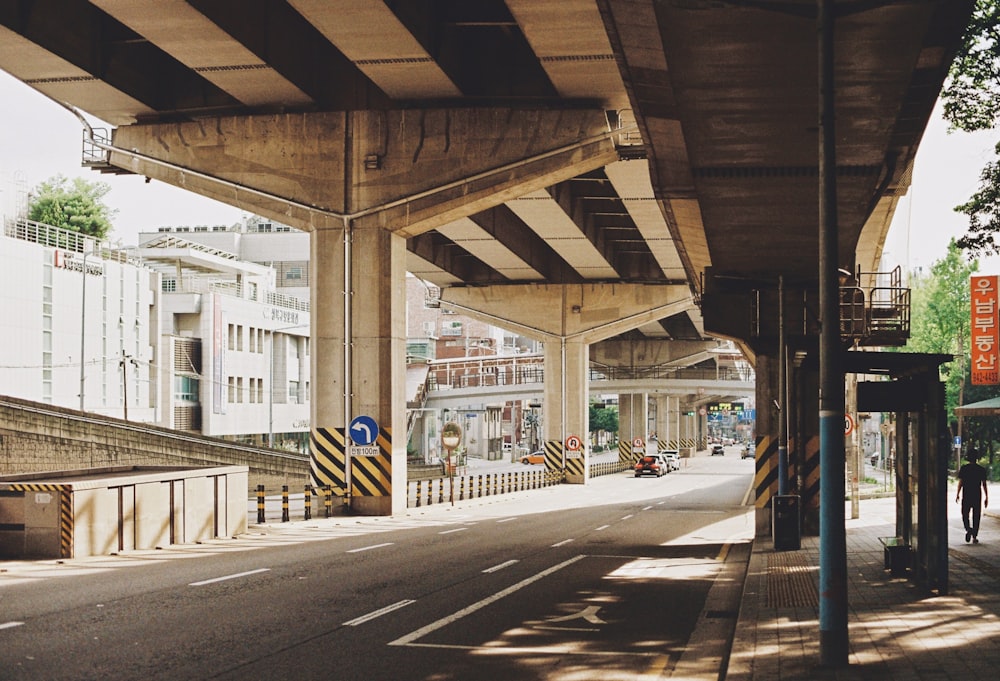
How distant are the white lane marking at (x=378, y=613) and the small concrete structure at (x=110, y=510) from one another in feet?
21.6

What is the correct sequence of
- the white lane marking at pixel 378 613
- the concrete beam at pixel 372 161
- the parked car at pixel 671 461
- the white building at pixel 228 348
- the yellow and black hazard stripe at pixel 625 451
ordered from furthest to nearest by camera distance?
1. the yellow and black hazard stripe at pixel 625 451
2. the parked car at pixel 671 461
3. the white building at pixel 228 348
4. the concrete beam at pixel 372 161
5. the white lane marking at pixel 378 613

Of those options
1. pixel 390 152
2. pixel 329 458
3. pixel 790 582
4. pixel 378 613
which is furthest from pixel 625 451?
pixel 378 613

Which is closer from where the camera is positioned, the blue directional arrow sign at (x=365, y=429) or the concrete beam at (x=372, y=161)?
the concrete beam at (x=372, y=161)

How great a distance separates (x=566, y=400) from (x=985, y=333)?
2185 centimetres

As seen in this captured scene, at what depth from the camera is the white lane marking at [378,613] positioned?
39.3 ft

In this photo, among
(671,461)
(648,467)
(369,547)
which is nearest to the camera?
(369,547)

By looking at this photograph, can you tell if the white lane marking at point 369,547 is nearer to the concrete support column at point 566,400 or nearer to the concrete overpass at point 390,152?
the concrete overpass at point 390,152

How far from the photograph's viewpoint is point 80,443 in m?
35.6

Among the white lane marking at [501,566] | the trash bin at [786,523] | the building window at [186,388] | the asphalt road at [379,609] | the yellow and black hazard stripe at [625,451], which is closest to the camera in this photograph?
the asphalt road at [379,609]

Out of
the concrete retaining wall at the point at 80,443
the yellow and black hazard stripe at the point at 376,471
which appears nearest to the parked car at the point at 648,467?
the concrete retaining wall at the point at 80,443

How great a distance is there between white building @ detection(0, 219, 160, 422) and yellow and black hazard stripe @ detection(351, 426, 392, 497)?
28746 millimetres

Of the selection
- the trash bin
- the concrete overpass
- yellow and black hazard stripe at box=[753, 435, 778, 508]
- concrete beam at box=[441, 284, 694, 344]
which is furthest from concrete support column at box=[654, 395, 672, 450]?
the trash bin

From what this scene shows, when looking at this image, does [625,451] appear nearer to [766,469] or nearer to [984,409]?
[984,409]

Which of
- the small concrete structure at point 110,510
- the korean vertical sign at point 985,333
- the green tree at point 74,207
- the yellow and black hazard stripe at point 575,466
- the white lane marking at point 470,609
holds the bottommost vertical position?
the yellow and black hazard stripe at point 575,466
